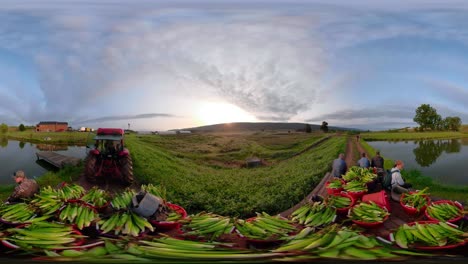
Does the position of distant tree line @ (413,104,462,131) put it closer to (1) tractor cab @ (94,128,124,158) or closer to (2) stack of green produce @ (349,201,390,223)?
(2) stack of green produce @ (349,201,390,223)

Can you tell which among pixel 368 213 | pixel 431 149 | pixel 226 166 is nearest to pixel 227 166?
pixel 226 166

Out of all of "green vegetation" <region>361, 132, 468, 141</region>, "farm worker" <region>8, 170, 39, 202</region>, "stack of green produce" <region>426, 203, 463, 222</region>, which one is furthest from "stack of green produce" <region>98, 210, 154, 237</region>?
"green vegetation" <region>361, 132, 468, 141</region>

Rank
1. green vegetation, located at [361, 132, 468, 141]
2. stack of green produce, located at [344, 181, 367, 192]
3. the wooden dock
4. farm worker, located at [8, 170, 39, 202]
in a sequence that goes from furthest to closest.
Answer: green vegetation, located at [361, 132, 468, 141], the wooden dock, stack of green produce, located at [344, 181, 367, 192], farm worker, located at [8, 170, 39, 202]

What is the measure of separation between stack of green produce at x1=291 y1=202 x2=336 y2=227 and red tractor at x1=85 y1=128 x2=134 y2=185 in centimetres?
277

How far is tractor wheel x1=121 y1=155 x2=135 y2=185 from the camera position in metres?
5.07

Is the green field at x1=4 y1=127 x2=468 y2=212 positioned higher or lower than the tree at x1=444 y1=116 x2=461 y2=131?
lower

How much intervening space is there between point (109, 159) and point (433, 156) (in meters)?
5.59

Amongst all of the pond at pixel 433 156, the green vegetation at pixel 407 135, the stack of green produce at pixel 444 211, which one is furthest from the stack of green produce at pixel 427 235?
the pond at pixel 433 156

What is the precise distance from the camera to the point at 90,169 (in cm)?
509

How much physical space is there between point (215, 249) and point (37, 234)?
60.8 inches

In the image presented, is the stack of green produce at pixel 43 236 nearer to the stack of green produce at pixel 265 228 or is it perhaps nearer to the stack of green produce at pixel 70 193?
the stack of green produce at pixel 70 193

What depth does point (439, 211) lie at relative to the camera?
143 inches

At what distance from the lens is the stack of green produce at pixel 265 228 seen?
296 cm

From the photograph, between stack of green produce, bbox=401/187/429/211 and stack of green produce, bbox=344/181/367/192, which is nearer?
stack of green produce, bbox=401/187/429/211
